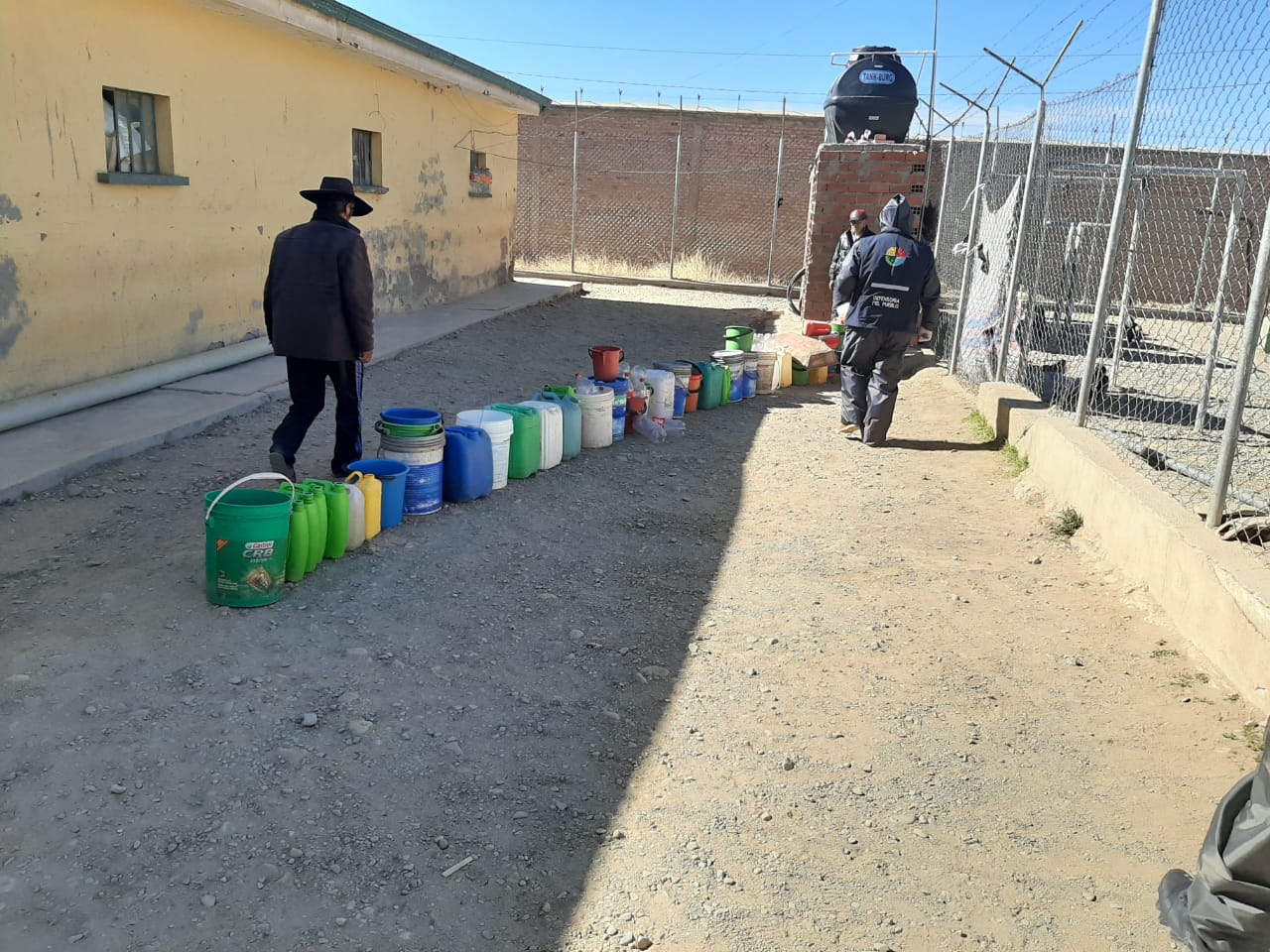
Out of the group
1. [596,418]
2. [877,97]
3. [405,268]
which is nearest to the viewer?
[596,418]

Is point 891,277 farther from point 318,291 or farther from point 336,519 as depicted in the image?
point 336,519

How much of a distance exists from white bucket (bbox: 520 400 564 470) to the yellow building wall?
3.44 meters

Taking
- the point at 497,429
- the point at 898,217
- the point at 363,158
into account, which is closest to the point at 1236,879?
the point at 497,429

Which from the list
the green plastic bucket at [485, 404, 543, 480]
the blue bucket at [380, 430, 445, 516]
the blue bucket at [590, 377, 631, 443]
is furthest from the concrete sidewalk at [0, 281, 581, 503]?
the blue bucket at [590, 377, 631, 443]

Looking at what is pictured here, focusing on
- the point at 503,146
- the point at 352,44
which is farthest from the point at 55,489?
the point at 503,146

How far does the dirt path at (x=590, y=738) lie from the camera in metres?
2.69

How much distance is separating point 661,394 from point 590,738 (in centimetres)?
454

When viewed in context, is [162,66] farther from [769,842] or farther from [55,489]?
[769,842]

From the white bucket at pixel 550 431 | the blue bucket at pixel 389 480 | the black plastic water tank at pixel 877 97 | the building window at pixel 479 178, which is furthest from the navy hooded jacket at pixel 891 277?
the building window at pixel 479 178

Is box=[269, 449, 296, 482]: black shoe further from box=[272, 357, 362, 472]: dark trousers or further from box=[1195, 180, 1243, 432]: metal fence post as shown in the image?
box=[1195, 180, 1243, 432]: metal fence post

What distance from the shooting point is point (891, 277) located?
24.9 ft

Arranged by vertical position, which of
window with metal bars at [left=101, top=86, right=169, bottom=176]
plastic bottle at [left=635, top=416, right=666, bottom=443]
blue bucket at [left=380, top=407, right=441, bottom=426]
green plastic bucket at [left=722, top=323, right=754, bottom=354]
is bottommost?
plastic bottle at [left=635, top=416, right=666, bottom=443]

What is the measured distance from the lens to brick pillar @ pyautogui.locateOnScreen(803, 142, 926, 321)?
11742 mm

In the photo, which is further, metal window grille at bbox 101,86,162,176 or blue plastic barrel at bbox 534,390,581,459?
metal window grille at bbox 101,86,162,176
